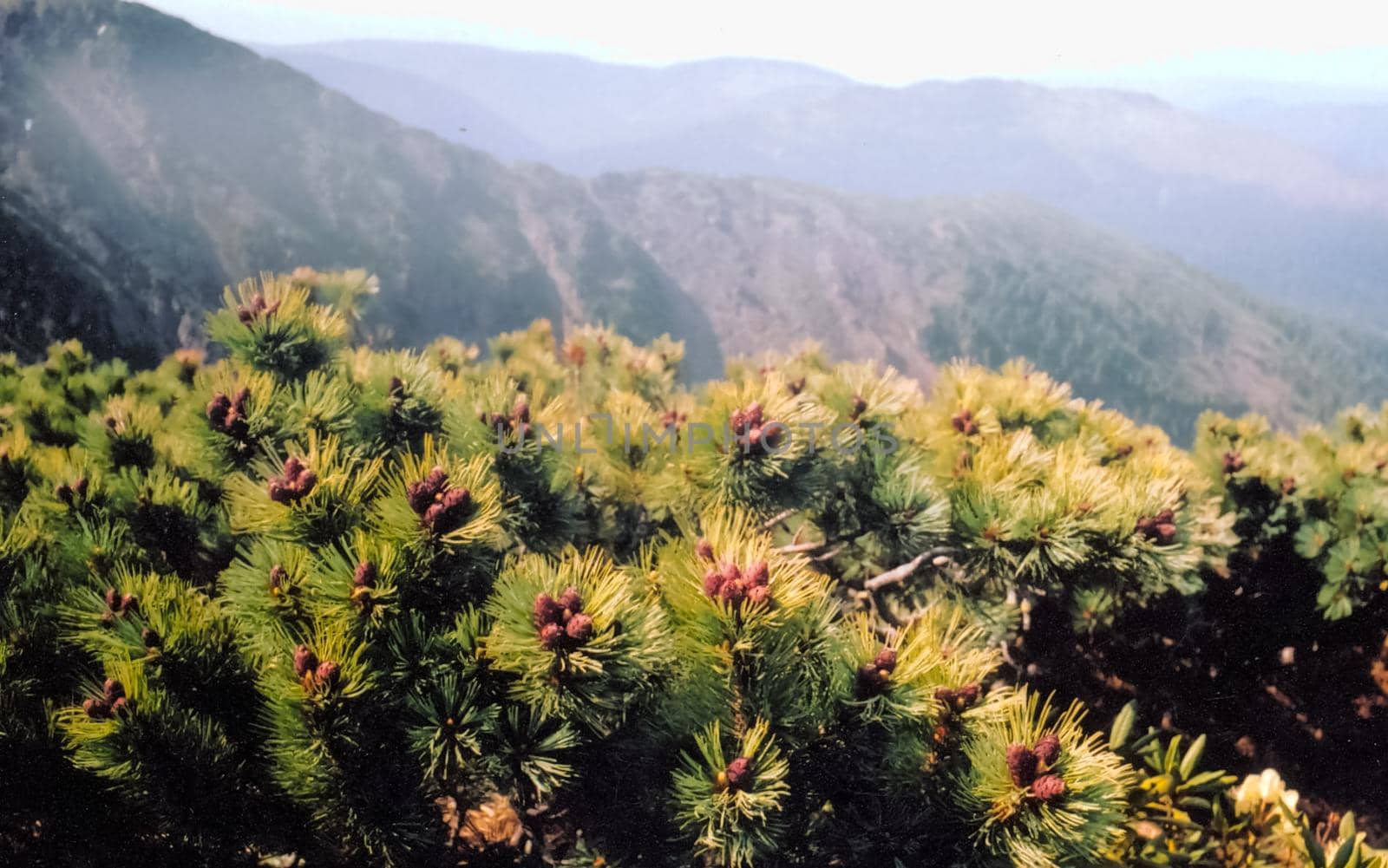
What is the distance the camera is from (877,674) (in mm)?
1496

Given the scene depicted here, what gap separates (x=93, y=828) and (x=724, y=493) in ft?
5.46

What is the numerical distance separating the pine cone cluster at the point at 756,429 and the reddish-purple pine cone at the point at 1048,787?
38.2 inches

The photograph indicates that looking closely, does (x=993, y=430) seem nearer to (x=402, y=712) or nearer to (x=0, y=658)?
(x=402, y=712)

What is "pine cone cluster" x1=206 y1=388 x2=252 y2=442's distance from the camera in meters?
1.89

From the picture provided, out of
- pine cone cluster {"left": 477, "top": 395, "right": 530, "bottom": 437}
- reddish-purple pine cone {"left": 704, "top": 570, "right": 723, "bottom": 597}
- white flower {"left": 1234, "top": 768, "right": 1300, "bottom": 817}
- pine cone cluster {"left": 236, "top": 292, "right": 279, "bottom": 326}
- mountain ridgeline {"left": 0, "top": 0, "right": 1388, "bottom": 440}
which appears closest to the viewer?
reddish-purple pine cone {"left": 704, "top": 570, "right": 723, "bottom": 597}

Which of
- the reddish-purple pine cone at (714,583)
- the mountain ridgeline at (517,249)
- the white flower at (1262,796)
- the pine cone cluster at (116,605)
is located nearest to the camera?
the reddish-purple pine cone at (714,583)

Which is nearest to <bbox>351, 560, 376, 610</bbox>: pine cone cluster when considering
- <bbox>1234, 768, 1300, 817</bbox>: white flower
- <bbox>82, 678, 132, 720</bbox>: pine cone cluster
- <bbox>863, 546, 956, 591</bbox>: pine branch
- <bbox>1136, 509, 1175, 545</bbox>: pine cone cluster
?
<bbox>82, 678, 132, 720</bbox>: pine cone cluster

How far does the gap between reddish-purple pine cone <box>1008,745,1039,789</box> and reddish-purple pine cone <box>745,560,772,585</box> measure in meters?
0.64

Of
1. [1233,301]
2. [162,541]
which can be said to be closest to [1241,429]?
[162,541]

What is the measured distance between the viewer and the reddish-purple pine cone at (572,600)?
4.37 feet

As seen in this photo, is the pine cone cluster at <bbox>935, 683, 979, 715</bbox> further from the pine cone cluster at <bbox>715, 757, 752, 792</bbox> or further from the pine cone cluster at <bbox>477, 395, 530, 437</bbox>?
the pine cone cluster at <bbox>477, 395, 530, 437</bbox>

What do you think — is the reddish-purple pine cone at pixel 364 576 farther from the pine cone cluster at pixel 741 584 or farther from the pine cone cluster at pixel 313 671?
the pine cone cluster at pixel 741 584

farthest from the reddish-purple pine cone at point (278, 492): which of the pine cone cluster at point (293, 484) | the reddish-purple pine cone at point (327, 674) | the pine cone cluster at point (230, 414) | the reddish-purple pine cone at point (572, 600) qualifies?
the reddish-purple pine cone at point (572, 600)

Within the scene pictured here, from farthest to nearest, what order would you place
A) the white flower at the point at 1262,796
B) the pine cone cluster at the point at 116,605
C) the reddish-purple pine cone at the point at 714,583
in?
1. the white flower at the point at 1262,796
2. the pine cone cluster at the point at 116,605
3. the reddish-purple pine cone at the point at 714,583
